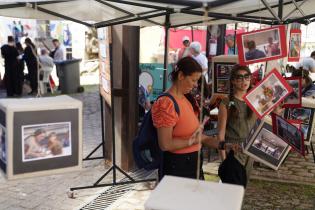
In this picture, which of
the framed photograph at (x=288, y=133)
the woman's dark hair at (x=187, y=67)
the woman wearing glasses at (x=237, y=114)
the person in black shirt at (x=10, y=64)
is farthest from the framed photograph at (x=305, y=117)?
the person in black shirt at (x=10, y=64)

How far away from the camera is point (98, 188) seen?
5.09 m

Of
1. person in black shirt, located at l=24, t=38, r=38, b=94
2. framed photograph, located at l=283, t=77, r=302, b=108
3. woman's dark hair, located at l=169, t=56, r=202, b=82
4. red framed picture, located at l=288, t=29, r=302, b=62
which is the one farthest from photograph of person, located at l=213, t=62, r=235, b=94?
person in black shirt, located at l=24, t=38, r=38, b=94

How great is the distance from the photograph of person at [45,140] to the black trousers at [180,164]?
88cm

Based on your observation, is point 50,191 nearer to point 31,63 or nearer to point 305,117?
point 305,117

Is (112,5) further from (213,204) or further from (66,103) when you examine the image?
(213,204)

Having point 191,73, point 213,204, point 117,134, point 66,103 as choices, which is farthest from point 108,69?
point 213,204

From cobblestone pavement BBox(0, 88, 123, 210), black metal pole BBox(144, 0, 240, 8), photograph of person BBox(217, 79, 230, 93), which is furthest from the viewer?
photograph of person BBox(217, 79, 230, 93)

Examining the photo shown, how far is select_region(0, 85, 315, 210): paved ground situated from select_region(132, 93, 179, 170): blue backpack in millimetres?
1375

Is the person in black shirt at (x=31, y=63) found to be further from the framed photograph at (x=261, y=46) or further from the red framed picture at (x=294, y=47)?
the framed photograph at (x=261, y=46)

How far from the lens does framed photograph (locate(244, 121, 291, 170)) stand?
9.64ft

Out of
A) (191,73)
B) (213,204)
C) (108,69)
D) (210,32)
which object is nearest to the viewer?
(213,204)

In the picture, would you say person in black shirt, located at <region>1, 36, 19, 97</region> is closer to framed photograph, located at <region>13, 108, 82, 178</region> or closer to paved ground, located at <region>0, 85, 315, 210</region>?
paved ground, located at <region>0, 85, 315, 210</region>

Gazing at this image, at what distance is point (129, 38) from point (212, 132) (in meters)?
1.81

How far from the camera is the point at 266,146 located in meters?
2.97
